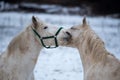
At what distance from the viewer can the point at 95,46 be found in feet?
17.0

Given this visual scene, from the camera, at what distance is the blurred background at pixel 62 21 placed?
952 centimetres

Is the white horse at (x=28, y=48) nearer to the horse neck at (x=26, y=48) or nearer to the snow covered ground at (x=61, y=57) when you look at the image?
the horse neck at (x=26, y=48)

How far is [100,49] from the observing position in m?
5.15

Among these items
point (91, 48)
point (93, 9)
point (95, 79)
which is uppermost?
point (91, 48)

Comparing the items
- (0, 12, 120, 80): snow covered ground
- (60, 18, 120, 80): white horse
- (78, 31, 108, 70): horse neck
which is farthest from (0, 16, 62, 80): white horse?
(0, 12, 120, 80): snow covered ground

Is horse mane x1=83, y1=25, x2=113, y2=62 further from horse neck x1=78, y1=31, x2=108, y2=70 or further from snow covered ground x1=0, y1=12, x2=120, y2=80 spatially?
snow covered ground x1=0, y1=12, x2=120, y2=80

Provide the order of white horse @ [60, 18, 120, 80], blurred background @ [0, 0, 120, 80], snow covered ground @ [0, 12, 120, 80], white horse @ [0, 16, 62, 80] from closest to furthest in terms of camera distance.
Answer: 1. white horse @ [60, 18, 120, 80]
2. white horse @ [0, 16, 62, 80]
3. snow covered ground @ [0, 12, 120, 80]
4. blurred background @ [0, 0, 120, 80]

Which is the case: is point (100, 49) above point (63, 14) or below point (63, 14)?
above

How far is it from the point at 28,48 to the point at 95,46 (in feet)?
3.37

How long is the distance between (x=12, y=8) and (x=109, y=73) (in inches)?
878

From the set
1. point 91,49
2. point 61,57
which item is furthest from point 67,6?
point 91,49

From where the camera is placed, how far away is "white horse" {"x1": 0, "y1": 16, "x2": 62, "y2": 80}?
5387 mm

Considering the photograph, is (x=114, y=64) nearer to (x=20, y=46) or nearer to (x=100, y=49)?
(x=100, y=49)

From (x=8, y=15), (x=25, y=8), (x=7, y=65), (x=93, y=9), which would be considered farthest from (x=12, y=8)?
(x=7, y=65)
